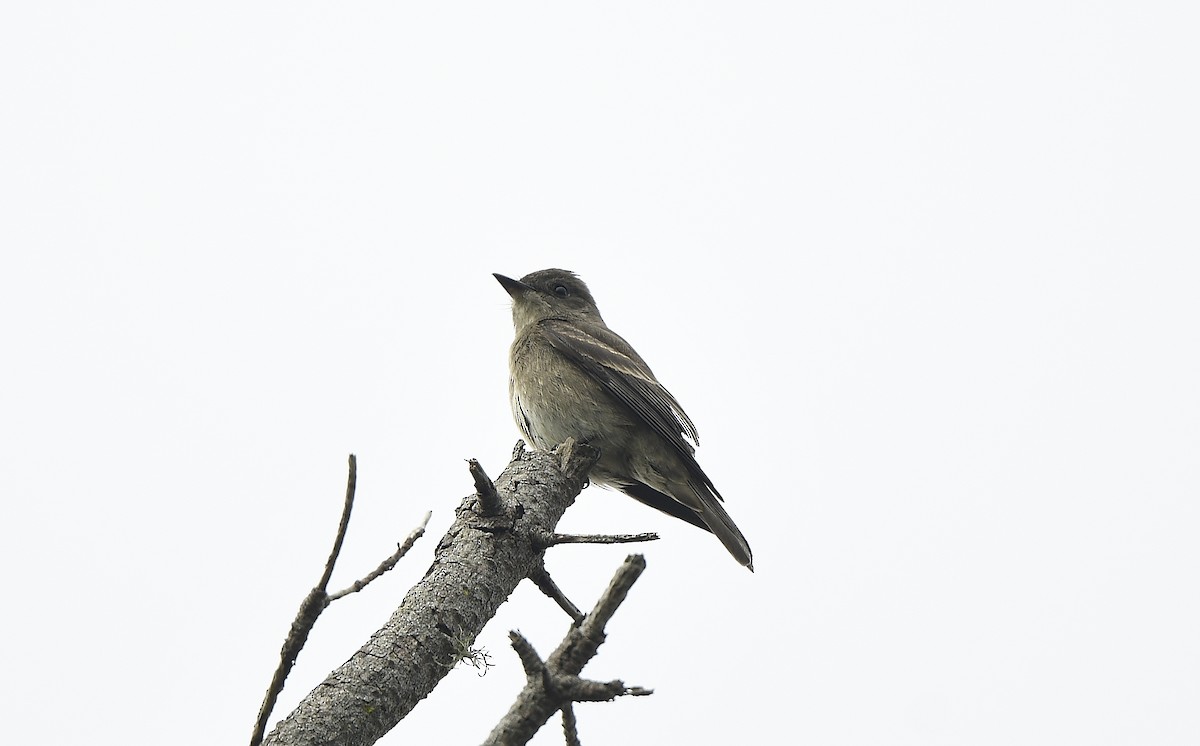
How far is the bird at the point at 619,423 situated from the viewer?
27.9ft

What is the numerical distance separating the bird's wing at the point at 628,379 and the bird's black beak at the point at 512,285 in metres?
1.10

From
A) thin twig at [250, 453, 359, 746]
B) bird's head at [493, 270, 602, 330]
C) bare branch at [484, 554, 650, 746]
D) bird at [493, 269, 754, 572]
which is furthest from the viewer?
bird's head at [493, 270, 602, 330]

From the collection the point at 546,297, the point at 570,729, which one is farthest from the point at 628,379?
the point at 570,729

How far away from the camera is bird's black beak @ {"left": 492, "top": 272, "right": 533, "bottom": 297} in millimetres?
11023

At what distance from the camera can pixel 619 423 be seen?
8633 mm

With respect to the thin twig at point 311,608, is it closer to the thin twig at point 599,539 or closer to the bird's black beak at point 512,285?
the thin twig at point 599,539

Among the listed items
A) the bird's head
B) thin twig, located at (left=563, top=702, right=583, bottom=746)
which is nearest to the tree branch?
thin twig, located at (left=563, top=702, right=583, bottom=746)

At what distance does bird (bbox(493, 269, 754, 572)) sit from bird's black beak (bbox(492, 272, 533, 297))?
161cm

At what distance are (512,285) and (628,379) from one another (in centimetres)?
245

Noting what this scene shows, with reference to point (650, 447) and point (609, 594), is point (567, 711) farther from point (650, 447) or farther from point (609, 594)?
point (650, 447)

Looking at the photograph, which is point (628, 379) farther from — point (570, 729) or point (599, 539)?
point (570, 729)

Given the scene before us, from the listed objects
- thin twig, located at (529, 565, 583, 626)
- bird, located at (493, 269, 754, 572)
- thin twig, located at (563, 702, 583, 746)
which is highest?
bird, located at (493, 269, 754, 572)

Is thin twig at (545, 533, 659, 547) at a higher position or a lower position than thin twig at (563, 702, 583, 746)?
higher

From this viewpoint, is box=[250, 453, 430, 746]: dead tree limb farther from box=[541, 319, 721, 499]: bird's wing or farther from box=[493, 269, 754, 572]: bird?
box=[541, 319, 721, 499]: bird's wing
